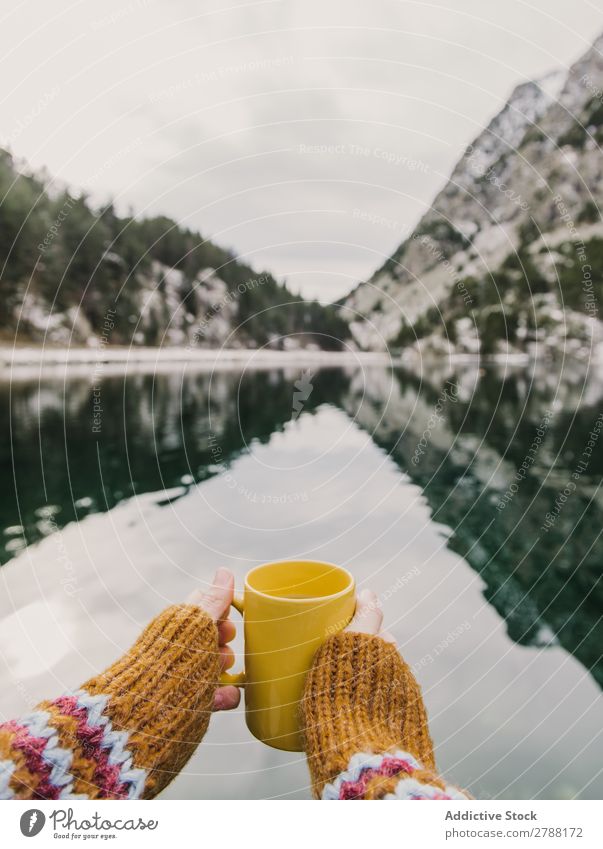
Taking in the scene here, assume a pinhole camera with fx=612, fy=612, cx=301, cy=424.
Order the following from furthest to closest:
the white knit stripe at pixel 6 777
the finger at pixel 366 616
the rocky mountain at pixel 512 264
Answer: the rocky mountain at pixel 512 264 < the finger at pixel 366 616 < the white knit stripe at pixel 6 777

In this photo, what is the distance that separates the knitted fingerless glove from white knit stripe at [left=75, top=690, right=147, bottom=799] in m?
0.12

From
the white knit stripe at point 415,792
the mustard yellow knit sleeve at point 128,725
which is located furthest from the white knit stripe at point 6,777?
the white knit stripe at point 415,792

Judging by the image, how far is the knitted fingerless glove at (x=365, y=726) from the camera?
40 centimetres

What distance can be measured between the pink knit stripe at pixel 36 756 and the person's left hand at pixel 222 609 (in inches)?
6.0

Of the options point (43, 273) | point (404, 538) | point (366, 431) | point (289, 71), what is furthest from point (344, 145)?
point (43, 273)

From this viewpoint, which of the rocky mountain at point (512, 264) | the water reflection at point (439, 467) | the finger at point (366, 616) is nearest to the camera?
the finger at point (366, 616)

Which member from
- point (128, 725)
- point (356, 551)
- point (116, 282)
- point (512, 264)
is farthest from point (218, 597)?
point (512, 264)

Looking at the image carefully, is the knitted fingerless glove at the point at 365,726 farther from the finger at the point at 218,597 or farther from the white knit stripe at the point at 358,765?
the finger at the point at 218,597

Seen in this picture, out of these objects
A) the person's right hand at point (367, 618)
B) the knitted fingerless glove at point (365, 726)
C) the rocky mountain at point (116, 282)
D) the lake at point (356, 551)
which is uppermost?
the rocky mountain at point (116, 282)

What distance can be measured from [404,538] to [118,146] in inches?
37.6

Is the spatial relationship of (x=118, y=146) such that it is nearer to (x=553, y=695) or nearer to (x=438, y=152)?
(x=438, y=152)

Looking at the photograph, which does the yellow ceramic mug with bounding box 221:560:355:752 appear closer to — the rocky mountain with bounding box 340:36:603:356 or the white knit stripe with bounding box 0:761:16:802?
the white knit stripe with bounding box 0:761:16:802

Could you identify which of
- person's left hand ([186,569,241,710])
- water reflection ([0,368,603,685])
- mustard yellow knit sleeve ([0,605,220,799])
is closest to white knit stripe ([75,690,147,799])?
mustard yellow knit sleeve ([0,605,220,799])

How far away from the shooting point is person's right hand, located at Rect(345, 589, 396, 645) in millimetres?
512
